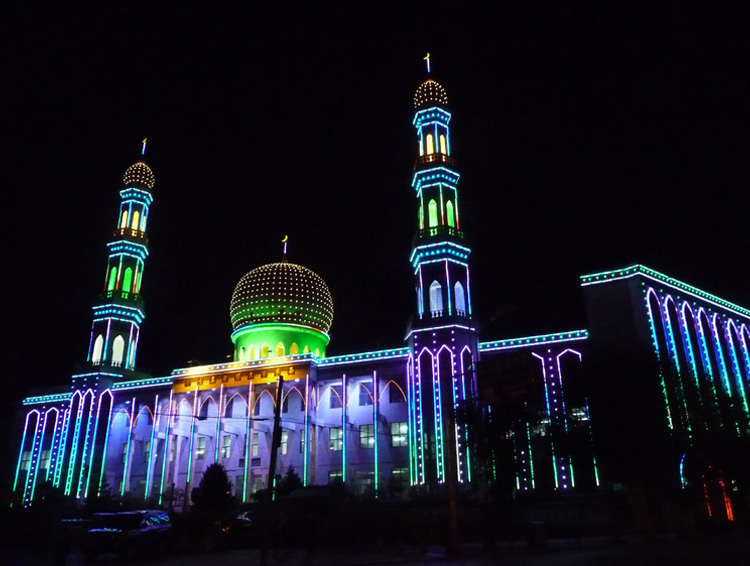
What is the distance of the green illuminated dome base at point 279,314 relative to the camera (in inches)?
2083

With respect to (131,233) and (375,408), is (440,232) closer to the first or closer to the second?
(375,408)

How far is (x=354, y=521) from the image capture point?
2434 centimetres

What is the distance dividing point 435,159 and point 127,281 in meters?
27.3

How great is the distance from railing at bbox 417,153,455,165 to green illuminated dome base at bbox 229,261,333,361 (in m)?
15.4

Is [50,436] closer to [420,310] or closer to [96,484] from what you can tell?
[96,484]

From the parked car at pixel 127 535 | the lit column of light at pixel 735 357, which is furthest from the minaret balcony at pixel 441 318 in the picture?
the parked car at pixel 127 535

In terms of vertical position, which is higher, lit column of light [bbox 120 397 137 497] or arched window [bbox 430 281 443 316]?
arched window [bbox 430 281 443 316]

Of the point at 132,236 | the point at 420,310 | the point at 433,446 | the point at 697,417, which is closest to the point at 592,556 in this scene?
the point at 697,417

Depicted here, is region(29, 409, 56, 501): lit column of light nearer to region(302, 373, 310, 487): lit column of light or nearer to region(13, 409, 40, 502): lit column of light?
region(13, 409, 40, 502): lit column of light

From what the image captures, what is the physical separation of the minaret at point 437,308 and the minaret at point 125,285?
78.8 ft

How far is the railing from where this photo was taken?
47.3 meters

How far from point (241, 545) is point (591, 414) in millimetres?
16848

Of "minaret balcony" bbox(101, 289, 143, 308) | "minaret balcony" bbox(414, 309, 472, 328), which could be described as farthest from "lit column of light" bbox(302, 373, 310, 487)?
"minaret balcony" bbox(101, 289, 143, 308)

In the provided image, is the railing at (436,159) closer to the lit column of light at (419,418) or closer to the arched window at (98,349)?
the lit column of light at (419,418)
